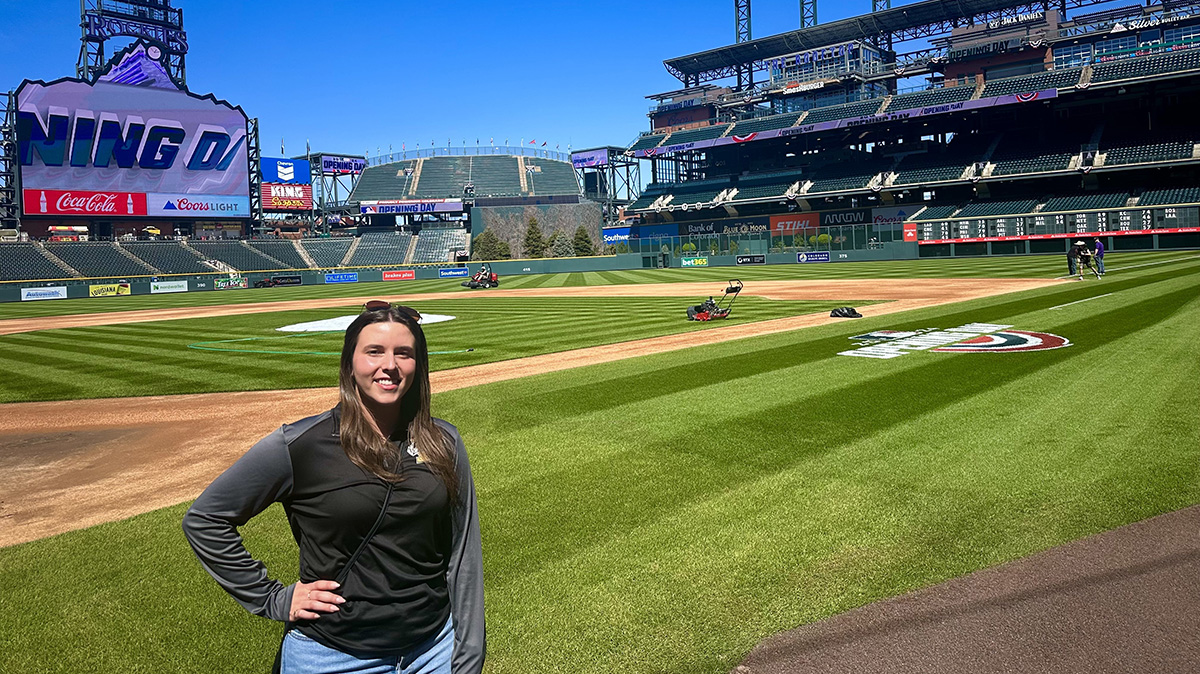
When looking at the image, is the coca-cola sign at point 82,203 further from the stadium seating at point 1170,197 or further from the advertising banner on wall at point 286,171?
the stadium seating at point 1170,197

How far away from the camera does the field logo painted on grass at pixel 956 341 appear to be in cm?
1403

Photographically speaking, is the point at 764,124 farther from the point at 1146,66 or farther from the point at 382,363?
the point at 382,363

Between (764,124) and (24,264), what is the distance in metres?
69.3

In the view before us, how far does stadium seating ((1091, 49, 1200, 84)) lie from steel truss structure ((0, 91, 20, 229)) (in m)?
88.3

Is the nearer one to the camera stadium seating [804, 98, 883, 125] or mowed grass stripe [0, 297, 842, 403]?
mowed grass stripe [0, 297, 842, 403]

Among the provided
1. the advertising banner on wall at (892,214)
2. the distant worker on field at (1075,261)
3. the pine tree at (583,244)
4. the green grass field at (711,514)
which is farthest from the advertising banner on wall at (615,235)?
the green grass field at (711,514)

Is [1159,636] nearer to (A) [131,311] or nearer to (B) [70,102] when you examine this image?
(A) [131,311]

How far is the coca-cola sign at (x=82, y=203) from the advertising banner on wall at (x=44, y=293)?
48.7 ft

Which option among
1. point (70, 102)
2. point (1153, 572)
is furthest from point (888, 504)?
point (70, 102)

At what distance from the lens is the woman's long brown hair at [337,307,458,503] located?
2873 millimetres

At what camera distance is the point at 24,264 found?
212 ft

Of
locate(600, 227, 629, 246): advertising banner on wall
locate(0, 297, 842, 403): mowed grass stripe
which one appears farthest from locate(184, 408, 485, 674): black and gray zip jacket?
locate(600, 227, 629, 246): advertising banner on wall

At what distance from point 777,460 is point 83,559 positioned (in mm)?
5841

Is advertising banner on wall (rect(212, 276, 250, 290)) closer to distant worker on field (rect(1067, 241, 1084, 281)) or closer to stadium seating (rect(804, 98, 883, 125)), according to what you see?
stadium seating (rect(804, 98, 883, 125))
